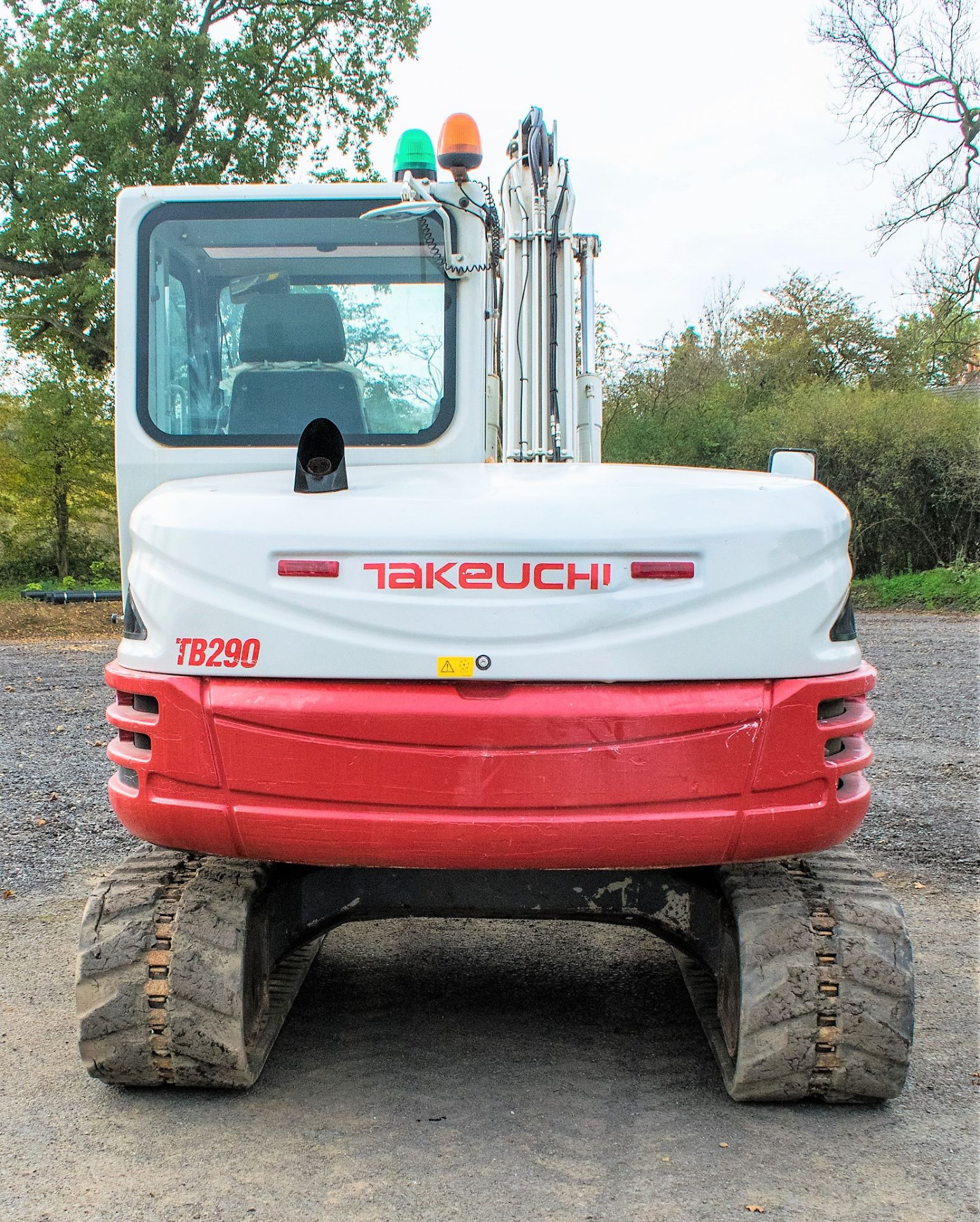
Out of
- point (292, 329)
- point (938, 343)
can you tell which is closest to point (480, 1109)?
point (292, 329)

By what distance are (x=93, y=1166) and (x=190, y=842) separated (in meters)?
0.80

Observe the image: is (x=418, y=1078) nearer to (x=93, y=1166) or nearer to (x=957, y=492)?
(x=93, y=1166)

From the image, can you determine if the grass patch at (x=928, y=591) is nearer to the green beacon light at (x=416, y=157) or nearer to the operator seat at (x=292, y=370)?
the green beacon light at (x=416, y=157)

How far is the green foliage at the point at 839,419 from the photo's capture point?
21.3m

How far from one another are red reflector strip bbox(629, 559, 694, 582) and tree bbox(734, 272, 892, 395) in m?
25.0

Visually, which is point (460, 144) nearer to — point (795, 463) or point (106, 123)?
point (795, 463)

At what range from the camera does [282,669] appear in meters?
2.87

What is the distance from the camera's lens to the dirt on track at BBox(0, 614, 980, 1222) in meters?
2.79

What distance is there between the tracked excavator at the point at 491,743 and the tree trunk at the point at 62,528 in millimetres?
22555

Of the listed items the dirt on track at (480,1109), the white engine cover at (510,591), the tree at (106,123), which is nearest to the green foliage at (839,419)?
the tree at (106,123)

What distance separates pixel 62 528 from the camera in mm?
25641

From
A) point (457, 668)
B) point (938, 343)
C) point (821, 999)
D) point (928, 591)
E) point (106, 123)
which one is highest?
point (106, 123)

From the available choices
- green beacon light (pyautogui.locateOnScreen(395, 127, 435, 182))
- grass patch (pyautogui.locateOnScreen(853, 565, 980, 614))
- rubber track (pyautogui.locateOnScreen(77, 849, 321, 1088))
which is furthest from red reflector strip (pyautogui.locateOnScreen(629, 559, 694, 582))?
grass patch (pyautogui.locateOnScreen(853, 565, 980, 614))

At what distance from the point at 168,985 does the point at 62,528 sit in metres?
24.1
